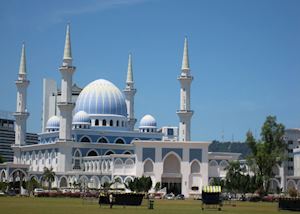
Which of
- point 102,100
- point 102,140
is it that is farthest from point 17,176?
point 102,100

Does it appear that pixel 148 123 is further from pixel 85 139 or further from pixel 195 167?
pixel 195 167

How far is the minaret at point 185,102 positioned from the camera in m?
90.4

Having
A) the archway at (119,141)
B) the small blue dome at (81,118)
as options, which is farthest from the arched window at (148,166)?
the small blue dome at (81,118)

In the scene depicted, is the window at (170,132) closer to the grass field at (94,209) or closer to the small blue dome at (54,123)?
the small blue dome at (54,123)

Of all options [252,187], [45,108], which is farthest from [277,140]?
[45,108]

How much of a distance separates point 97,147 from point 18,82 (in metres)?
15.4

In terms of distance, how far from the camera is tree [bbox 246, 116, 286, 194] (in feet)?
227

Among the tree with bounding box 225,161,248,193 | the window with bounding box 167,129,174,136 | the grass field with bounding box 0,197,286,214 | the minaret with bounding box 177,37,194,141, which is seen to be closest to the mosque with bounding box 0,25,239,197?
the minaret with bounding box 177,37,194,141

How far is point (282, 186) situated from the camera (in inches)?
3711

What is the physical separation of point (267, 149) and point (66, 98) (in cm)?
3080

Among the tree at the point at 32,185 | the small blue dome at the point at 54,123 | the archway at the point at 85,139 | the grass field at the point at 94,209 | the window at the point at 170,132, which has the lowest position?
the grass field at the point at 94,209

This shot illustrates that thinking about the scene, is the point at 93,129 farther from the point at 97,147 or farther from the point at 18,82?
the point at 18,82

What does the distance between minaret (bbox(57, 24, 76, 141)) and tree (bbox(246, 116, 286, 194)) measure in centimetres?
2838

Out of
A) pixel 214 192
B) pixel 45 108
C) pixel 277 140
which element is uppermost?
pixel 45 108
